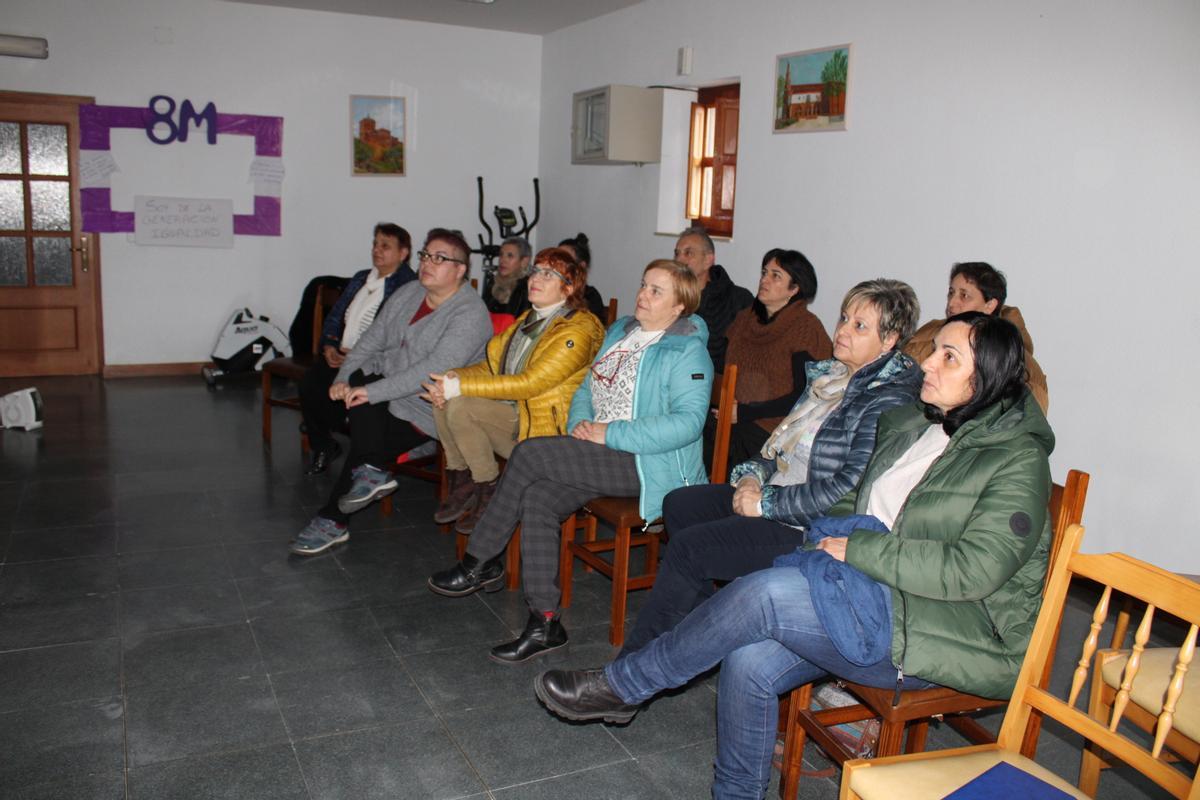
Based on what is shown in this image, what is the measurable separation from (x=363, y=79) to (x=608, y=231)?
7.60 feet

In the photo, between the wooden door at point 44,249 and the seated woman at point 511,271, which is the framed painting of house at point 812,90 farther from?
the wooden door at point 44,249

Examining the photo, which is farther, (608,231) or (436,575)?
(608,231)

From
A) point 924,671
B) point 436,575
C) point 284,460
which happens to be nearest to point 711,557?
point 924,671

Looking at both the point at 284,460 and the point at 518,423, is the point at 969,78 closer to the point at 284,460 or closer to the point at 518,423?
the point at 518,423

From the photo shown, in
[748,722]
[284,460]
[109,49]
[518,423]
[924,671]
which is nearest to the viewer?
[924,671]

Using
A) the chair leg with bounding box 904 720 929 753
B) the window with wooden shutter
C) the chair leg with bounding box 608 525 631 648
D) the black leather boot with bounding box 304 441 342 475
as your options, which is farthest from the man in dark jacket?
the chair leg with bounding box 904 720 929 753

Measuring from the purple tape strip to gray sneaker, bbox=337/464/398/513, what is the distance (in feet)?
13.9

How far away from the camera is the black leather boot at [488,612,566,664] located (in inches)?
111

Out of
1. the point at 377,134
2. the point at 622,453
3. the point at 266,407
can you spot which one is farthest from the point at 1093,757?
the point at 377,134

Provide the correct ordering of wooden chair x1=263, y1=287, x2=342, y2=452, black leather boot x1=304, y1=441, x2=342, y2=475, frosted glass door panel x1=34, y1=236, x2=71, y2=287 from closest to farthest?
black leather boot x1=304, y1=441, x2=342, y2=475, wooden chair x1=263, y1=287, x2=342, y2=452, frosted glass door panel x1=34, y1=236, x2=71, y2=287

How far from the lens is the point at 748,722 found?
6.52 feet

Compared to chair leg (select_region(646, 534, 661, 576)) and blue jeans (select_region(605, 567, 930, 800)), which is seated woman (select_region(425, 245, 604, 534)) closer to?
chair leg (select_region(646, 534, 661, 576))

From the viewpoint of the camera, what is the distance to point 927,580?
183 centimetres

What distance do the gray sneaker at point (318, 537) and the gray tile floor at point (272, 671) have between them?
5 cm
